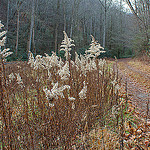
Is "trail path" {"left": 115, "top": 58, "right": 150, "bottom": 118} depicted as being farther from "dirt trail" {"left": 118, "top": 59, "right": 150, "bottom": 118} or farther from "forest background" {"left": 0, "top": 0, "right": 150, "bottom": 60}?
"forest background" {"left": 0, "top": 0, "right": 150, "bottom": 60}

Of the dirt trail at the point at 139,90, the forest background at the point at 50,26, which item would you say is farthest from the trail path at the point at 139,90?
the forest background at the point at 50,26

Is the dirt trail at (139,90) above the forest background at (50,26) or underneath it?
underneath

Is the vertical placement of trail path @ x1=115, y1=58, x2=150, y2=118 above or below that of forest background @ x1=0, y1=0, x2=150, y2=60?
below

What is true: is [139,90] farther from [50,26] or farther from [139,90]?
[50,26]

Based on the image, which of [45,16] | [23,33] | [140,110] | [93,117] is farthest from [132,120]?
[45,16]

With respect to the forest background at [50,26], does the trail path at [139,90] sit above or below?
below

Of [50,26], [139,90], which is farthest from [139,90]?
[50,26]

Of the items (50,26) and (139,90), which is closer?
(139,90)

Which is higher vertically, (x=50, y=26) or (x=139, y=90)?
(x=50, y=26)

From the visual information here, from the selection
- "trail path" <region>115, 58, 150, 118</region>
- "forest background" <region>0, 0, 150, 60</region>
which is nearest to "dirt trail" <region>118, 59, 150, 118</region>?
"trail path" <region>115, 58, 150, 118</region>

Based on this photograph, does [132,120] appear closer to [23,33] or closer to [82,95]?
[82,95]

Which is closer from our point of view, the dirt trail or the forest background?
the dirt trail

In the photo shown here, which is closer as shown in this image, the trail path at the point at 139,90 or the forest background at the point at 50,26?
the trail path at the point at 139,90

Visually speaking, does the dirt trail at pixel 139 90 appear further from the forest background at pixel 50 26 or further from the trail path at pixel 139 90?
the forest background at pixel 50 26
